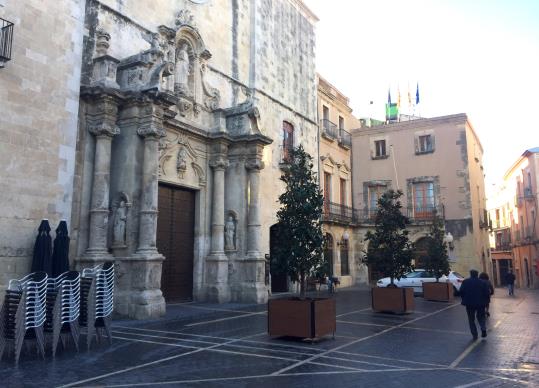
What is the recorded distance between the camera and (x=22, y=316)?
7180 mm

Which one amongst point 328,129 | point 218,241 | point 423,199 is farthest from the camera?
point 423,199

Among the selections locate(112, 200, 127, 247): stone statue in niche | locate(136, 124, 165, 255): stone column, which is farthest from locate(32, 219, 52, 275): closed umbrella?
locate(136, 124, 165, 255): stone column

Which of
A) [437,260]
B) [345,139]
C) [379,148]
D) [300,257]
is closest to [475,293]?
[300,257]

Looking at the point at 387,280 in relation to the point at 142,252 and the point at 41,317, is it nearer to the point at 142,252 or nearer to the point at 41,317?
the point at 142,252

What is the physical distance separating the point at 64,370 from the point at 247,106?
12.1 meters

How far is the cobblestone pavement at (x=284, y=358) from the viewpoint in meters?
6.32

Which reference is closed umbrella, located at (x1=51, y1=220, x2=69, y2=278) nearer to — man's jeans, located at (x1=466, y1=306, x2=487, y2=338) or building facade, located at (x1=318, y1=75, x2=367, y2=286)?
man's jeans, located at (x1=466, y1=306, x2=487, y2=338)

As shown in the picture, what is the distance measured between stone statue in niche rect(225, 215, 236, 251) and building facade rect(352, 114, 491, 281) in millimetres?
14378

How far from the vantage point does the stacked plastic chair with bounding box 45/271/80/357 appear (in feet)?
25.1

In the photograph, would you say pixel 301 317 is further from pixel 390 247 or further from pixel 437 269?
pixel 437 269

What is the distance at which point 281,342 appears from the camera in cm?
923

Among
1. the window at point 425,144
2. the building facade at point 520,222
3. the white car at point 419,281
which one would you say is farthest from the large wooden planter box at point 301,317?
the building facade at point 520,222

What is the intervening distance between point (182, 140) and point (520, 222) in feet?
110

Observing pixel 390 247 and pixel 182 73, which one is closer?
pixel 390 247
